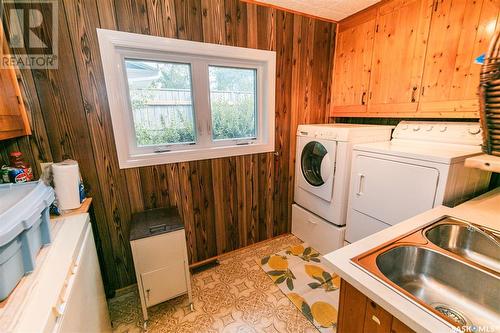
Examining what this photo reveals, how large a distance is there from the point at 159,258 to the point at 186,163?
0.81 metres

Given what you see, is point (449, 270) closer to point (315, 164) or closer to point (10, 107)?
point (315, 164)

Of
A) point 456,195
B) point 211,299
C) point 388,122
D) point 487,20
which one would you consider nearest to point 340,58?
point 388,122

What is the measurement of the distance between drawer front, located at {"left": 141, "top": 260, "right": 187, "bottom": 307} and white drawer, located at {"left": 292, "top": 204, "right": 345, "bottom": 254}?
1.41 meters

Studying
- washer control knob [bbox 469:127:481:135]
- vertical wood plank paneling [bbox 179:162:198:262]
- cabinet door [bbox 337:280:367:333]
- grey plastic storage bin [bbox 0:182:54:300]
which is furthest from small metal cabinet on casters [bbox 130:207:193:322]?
washer control knob [bbox 469:127:481:135]

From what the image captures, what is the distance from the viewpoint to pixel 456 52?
1521 millimetres

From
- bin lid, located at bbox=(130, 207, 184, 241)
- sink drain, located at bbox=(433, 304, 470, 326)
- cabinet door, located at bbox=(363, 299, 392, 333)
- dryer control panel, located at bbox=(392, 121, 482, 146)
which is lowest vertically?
sink drain, located at bbox=(433, 304, 470, 326)

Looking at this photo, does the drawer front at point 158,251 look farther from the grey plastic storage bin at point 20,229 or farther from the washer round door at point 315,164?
the washer round door at point 315,164

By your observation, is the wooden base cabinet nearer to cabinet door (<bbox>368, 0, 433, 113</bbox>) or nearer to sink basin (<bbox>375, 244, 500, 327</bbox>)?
sink basin (<bbox>375, 244, 500, 327</bbox>)

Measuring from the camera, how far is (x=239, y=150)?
2158 millimetres

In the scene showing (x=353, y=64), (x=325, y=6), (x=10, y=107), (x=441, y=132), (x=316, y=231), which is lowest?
(x=316, y=231)

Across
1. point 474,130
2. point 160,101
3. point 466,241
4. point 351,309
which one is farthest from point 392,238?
point 160,101

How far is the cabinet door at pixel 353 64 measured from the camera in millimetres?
2111

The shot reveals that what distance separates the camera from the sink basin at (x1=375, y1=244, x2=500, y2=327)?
827 mm
